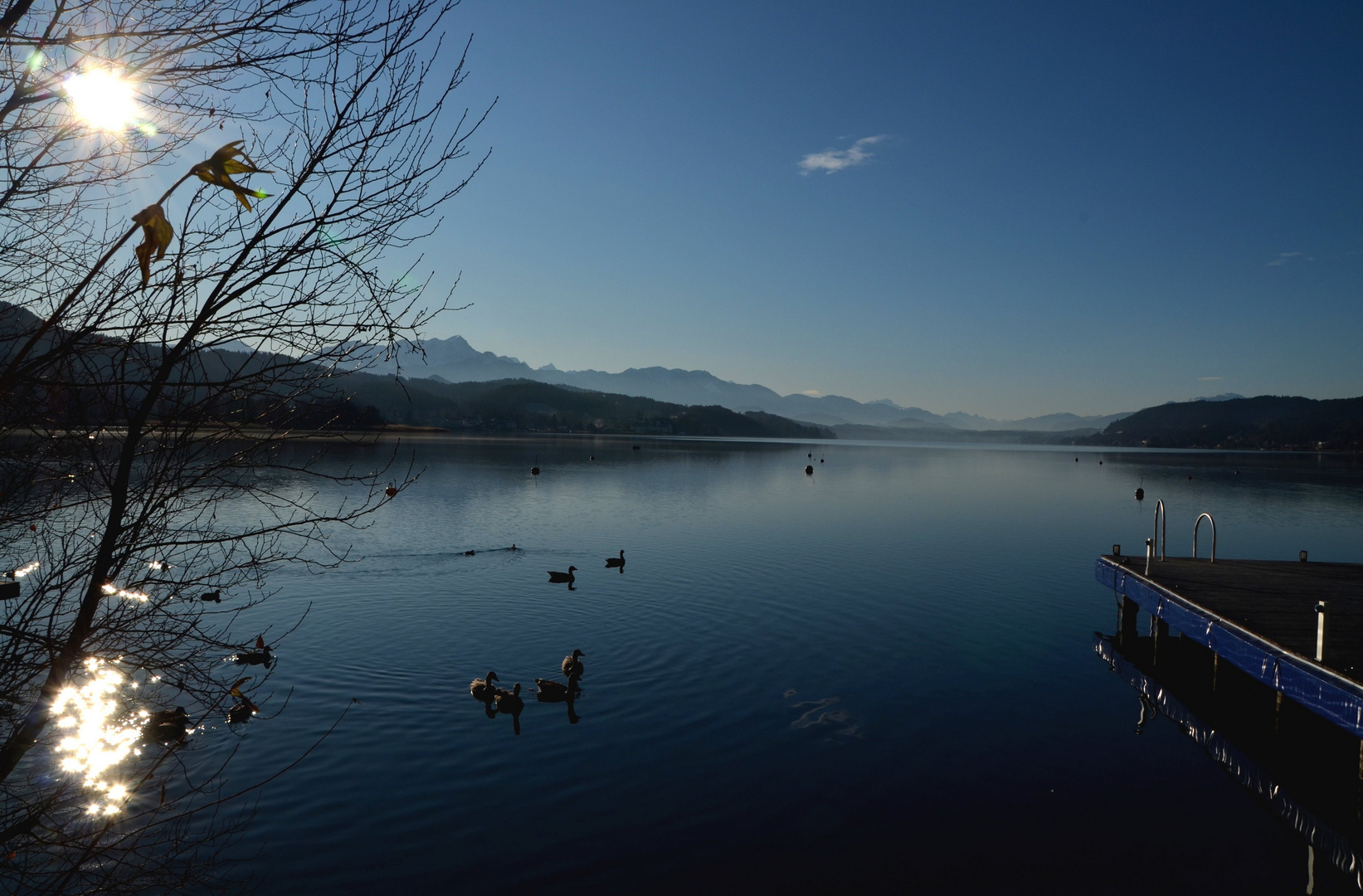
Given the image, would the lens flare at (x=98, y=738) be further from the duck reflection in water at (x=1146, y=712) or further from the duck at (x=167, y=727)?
the duck reflection in water at (x=1146, y=712)

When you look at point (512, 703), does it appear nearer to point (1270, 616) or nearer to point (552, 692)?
point (552, 692)

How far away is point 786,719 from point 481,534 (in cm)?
2497

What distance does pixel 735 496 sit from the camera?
59.2 metres

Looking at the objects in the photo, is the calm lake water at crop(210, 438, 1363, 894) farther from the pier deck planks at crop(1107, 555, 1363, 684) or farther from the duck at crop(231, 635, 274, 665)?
the pier deck planks at crop(1107, 555, 1363, 684)

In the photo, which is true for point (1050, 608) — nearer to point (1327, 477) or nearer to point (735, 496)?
point (735, 496)

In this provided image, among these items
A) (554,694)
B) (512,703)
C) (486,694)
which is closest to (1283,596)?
(554,694)

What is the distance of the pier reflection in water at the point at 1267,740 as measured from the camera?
11.0 meters

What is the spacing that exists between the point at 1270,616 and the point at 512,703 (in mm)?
15548

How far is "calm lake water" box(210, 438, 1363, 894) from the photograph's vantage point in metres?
10.2

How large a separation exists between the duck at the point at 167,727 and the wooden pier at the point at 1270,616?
18.1m

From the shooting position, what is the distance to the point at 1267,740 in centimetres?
1479

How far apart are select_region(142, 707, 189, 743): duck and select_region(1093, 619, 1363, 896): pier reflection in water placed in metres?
17.2

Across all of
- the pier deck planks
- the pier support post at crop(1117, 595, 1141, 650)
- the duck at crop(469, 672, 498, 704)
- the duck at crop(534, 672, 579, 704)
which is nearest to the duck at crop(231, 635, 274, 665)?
the duck at crop(469, 672, 498, 704)

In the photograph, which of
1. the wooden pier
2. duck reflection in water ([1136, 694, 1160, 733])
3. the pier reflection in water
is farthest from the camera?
duck reflection in water ([1136, 694, 1160, 733])
